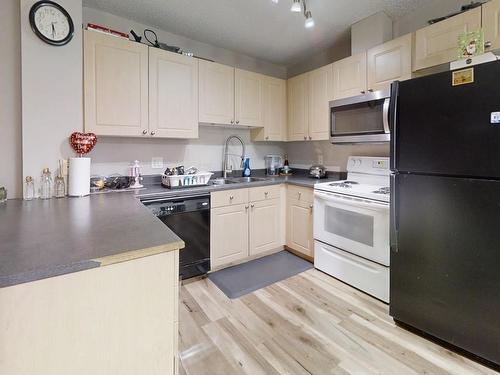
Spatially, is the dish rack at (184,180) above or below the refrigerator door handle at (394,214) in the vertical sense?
above

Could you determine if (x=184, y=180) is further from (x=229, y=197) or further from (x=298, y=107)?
(x=298, y=107)

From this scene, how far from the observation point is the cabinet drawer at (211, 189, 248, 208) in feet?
8.19

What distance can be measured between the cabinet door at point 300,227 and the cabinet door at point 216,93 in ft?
3.91

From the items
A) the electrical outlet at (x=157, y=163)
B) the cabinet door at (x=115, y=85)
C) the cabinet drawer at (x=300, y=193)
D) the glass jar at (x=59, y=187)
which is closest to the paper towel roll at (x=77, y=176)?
the glass jar at (x=59, y=187)

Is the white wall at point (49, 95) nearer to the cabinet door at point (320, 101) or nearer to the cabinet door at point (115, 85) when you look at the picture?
the cabinet door at point (115, 85)

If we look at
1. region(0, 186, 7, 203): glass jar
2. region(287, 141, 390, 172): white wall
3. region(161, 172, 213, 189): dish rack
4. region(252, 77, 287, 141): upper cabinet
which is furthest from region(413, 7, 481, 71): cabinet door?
region(0, 186, 7, 203): glass jar

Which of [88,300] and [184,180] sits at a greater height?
[184,180]

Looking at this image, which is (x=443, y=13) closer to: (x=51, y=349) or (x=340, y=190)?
(x=340, y=190)

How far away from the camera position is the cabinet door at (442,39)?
5.95 ft

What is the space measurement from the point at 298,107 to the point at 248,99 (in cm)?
64

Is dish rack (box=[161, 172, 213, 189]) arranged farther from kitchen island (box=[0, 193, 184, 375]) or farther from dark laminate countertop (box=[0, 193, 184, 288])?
kitchen island (box=[0, 193, 184, 375])

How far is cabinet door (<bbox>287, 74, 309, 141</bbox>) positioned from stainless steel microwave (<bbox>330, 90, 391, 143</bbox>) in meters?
0.57

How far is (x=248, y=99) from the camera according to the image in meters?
3.01

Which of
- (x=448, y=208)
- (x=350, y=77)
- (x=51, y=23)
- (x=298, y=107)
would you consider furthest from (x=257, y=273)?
(x=51, y=23)
